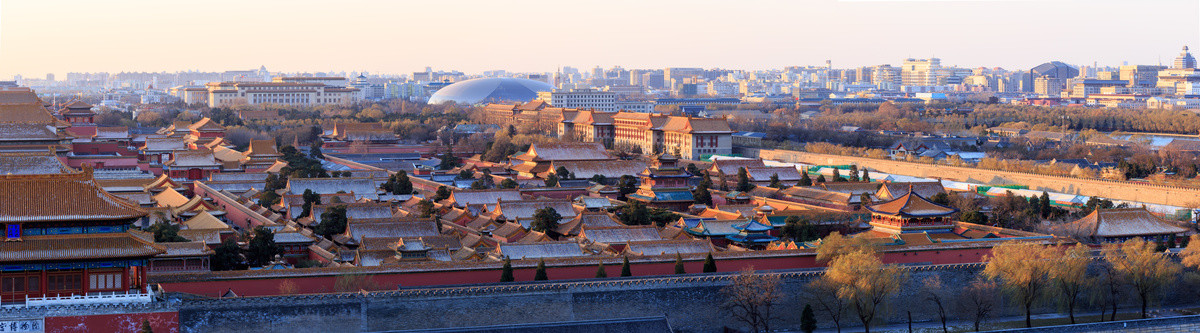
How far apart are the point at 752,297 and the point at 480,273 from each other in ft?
14.8

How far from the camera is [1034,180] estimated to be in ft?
142

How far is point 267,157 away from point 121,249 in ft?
97.5

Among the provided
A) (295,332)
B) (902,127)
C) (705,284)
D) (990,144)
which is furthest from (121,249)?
(902,127)

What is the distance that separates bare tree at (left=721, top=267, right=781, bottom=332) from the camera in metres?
21.8

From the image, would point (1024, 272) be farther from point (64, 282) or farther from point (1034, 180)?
point (1034, 180)

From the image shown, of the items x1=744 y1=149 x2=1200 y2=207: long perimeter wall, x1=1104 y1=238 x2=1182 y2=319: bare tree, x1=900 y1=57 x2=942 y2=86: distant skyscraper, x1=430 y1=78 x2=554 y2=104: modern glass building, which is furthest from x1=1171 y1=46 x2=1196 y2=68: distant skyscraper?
x1=1104 y1=238 x2=1182 y2=319: bare tree

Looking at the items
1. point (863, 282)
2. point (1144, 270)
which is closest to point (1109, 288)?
point (1144, 270)

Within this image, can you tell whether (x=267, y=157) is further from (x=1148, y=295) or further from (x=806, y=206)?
(x=1148, y=295)

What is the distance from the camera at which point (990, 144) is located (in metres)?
61.9

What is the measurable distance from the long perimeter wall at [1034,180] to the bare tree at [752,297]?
736 inches

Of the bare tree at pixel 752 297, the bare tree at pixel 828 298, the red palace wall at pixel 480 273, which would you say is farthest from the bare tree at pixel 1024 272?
the bare tree at pixel 752 297

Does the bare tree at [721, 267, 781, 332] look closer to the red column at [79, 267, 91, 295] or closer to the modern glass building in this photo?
the red column at [79, 267, 91, 295]

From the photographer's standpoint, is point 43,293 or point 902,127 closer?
point 43,293

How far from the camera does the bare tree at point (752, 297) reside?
2180 cm
